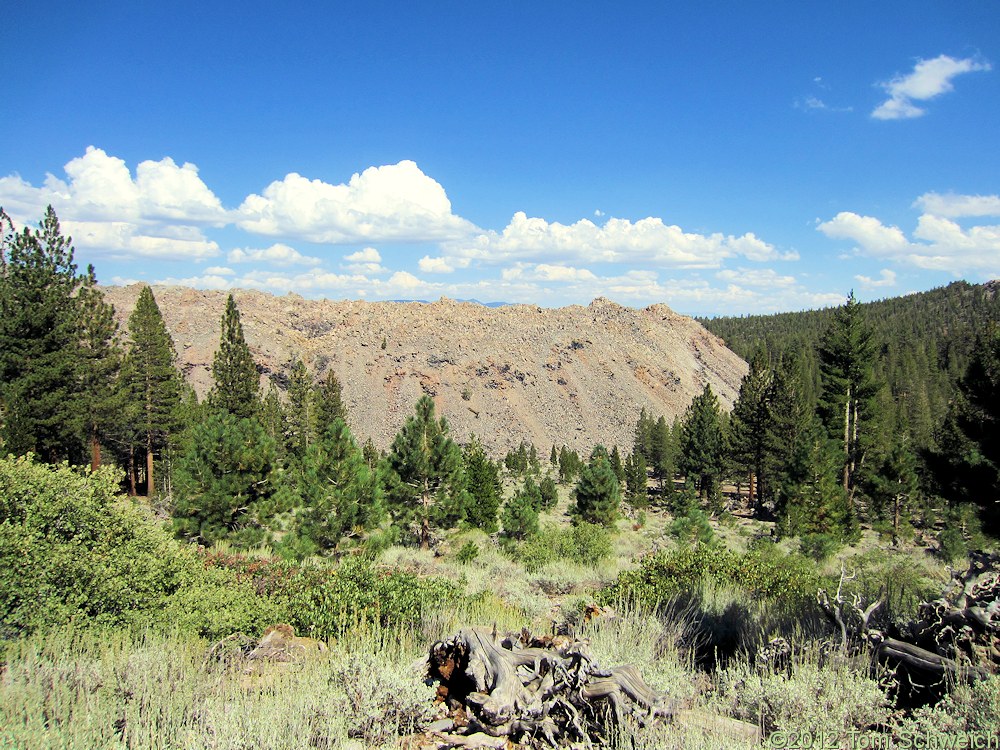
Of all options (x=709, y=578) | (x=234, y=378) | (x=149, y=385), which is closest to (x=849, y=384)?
(x=709, y=578)

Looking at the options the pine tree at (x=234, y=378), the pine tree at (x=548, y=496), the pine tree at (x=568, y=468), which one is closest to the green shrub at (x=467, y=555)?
the pine tree at (x=548, y=496)

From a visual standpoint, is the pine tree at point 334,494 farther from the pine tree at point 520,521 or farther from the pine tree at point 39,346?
the pine tree at point 39,346

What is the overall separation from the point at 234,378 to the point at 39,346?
11.9 metres

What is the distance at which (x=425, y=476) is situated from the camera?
60.8 ft

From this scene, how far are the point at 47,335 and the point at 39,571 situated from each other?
71.0 ft

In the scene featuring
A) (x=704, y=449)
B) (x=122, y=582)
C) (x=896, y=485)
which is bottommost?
(x=704, y=449)

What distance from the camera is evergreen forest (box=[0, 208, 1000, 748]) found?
12.9 feet

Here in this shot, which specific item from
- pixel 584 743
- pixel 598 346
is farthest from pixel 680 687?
pixel 598 346

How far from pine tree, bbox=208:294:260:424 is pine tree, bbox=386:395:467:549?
18.6 metres

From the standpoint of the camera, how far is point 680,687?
4.48 m

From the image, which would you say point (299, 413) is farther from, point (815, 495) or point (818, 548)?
point (818, 548)

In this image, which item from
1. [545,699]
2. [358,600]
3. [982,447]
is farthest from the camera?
[982,447]

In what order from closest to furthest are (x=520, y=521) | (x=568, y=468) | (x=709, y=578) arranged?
(x=709, y=578), (x=520, y=521), (x=568, y=468)

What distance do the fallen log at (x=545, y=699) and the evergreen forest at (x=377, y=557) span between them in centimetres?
26
